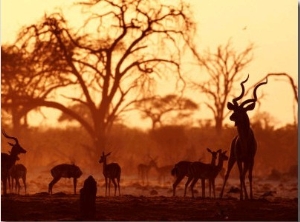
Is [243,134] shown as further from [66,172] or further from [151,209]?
[66,172]

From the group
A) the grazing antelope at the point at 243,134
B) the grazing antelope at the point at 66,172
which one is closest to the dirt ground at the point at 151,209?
the grazing antelope at the point at 243,134

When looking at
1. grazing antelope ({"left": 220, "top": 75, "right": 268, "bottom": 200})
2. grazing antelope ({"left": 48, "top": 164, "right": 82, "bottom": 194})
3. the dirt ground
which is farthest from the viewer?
grazing antelope ({"left": 48, "top": 164, "right": 82, "bottom": 194})

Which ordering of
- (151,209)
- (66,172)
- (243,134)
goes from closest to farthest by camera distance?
(151,209) → (243,134) → (66,172)

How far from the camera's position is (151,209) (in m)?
18.1

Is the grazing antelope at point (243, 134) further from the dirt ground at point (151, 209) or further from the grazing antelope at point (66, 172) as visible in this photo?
the grazing antelope at point (66, 172)

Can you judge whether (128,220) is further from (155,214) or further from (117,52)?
(117,52)

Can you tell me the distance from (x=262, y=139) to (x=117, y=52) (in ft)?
29.4

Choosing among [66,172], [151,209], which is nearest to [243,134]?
[151,209]

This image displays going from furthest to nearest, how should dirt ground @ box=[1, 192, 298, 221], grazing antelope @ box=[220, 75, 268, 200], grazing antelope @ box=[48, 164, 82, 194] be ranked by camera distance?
grazing antelope @ box=[48, 164, 82, 194]
grazing antelope @ box=[220, 75, 268, 200]
dirt ground @ box=[1, 192, 298, 221]

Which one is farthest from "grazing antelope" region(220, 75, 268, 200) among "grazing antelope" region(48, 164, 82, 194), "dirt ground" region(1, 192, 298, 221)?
"grazing antelope" region(48, 164, 82, 194)

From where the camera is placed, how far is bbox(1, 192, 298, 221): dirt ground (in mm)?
17109

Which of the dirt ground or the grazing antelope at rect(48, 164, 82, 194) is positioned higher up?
the grazing antelope at rect(48, 164, 82, 194)

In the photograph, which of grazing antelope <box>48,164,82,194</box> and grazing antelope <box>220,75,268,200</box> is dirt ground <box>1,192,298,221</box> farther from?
grazing antelope <box>48,164,82,194</box>

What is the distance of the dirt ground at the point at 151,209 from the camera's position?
17.1 meters
